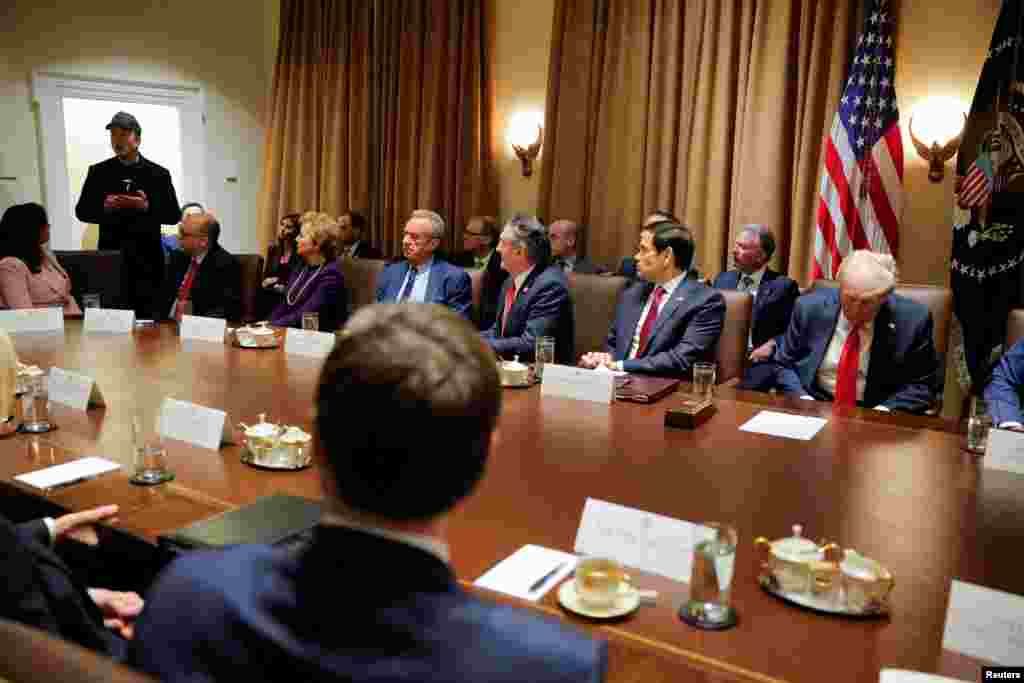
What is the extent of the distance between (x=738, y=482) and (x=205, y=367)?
1871 mm

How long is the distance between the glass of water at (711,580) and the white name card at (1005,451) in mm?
1058

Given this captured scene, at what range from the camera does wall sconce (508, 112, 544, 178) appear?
6.32 metres

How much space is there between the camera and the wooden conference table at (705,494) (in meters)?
1.14

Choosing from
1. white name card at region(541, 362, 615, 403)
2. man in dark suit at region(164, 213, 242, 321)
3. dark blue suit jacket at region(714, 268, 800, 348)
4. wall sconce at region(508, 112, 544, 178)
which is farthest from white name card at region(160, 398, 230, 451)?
wall sconce at region(508, 112, 544, 178)

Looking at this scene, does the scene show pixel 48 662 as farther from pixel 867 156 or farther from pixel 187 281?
pixel 867 156

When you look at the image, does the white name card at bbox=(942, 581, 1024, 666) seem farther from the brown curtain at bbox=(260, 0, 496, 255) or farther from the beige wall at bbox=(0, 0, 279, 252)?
the beige wall at bbox=(0, 0, 279, 252)

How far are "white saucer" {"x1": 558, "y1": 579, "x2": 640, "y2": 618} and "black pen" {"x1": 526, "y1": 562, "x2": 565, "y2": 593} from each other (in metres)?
0.04

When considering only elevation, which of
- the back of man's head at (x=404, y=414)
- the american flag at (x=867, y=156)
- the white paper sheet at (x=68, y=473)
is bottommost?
the white paper sheet at (x=68, y=473)

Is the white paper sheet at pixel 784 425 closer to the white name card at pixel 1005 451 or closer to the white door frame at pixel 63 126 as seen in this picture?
the white name card at pixel 1005 451

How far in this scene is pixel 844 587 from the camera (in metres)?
1.24

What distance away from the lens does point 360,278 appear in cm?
481

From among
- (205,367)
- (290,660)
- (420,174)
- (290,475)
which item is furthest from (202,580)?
(420,174)

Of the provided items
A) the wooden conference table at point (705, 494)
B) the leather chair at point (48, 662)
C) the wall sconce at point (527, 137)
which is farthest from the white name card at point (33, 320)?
the wall sconce at point (527, 137)

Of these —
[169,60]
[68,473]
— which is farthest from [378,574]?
[169,60]
